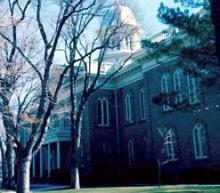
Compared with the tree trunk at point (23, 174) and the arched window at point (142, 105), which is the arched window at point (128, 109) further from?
the tree trunk at point (23, 174)

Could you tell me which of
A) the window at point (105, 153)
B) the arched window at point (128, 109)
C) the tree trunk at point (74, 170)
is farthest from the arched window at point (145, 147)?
the tree trunk at point (74, 170)

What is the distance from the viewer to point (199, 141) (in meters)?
28.7

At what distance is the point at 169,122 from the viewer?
31172mm

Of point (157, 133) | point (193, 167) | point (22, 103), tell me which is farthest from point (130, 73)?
point (22, 103)

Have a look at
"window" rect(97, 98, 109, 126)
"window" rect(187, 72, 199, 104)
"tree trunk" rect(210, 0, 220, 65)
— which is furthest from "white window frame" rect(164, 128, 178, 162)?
"tree trunk" rect(210, 0, 220, 65)

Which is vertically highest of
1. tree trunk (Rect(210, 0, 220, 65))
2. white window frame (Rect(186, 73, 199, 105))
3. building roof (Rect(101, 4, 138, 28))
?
building roof (Rect(101, 4, 138, 28))

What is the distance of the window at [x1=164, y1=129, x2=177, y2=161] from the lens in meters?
30.7

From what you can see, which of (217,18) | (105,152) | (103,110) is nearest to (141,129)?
(105,152)

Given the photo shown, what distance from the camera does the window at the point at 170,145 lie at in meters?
30.7

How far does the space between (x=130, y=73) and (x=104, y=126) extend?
19.6ft

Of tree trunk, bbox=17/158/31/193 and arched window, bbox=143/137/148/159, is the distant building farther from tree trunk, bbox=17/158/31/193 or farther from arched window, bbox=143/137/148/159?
tree trunk, bbox=17/158/31/193

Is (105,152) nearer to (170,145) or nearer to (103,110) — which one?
(103,110)

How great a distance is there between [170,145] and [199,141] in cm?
307

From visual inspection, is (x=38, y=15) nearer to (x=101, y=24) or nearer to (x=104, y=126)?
(x=101, y=24)
